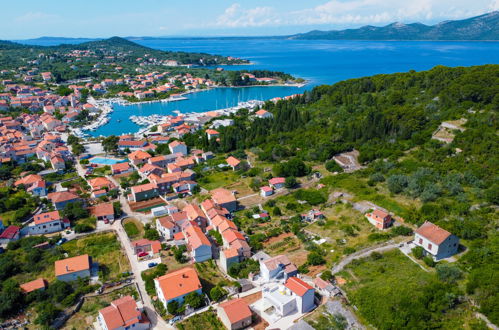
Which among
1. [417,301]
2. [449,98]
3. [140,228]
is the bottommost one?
[140,228]

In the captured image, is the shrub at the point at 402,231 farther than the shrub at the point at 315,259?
Yes

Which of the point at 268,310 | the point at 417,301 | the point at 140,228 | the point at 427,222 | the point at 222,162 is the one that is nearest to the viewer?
the point at 417,301

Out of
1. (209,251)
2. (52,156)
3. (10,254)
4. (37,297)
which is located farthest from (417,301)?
(52,156)

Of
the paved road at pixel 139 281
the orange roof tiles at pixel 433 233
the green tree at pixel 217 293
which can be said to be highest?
the orange roof tiles at pixel 433 233

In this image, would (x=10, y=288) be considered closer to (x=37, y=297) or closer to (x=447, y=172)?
(x=37, y=297)

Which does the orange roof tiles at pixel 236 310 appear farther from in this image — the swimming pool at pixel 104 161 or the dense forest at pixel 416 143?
the swimming pool at pixel 104 161

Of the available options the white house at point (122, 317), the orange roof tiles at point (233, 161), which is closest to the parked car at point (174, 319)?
the white house at point (122, 317)

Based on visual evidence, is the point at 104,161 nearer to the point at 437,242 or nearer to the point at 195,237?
the point at 195,237
